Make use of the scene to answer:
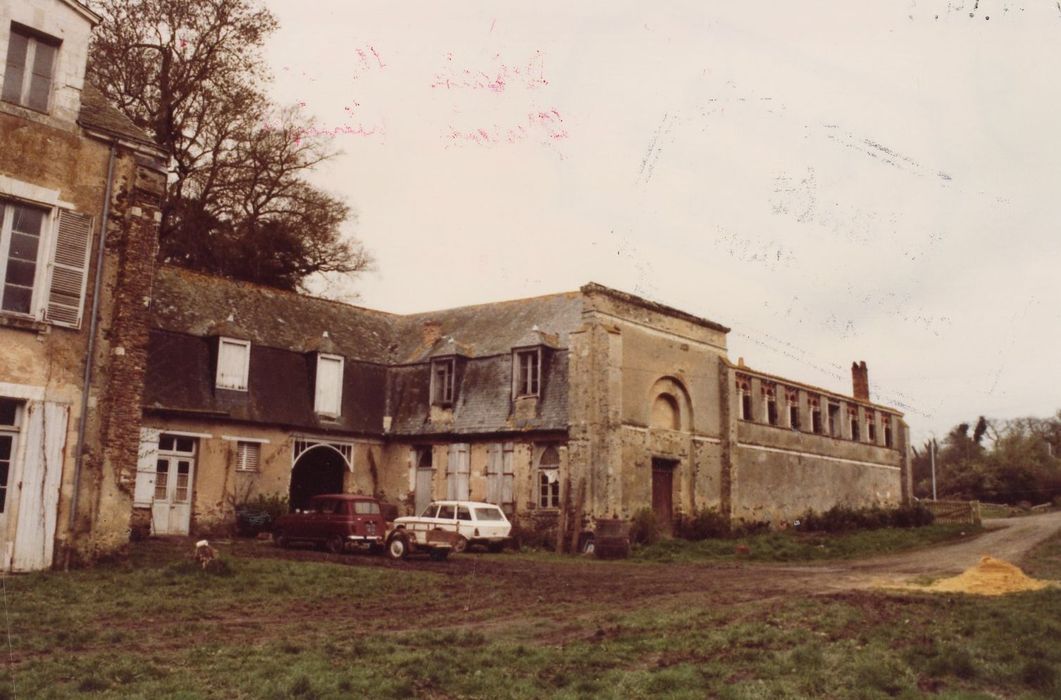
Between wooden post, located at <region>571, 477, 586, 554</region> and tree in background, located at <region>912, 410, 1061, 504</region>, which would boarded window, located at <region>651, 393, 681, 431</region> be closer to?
wooden post, located at <region>571, 477, 586, 554</region>

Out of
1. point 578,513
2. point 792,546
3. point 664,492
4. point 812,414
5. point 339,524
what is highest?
point 812,414

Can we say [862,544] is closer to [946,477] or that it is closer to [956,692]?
[956,692]

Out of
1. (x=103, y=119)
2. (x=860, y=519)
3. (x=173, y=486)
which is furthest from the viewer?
(x=860, y=519)

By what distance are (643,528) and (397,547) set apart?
840 centimetres

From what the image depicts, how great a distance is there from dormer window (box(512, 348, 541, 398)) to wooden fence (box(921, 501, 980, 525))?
20.2 meters

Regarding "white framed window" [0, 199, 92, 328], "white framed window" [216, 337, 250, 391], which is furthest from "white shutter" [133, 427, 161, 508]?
"white framed window" [0, 199, 92, 328]

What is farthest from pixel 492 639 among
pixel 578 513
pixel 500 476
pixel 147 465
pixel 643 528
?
pixel 500 476

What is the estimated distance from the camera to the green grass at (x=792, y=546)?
2544 cm

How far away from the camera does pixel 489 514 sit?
26.4m

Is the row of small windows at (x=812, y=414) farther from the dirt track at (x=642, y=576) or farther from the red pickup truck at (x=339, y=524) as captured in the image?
the red pickup truck at (x=339, y=524)

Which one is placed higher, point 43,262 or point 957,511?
point 43,262

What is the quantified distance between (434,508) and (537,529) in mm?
3526

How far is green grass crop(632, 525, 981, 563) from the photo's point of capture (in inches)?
1001

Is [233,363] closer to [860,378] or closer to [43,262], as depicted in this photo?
[43,262]
